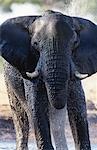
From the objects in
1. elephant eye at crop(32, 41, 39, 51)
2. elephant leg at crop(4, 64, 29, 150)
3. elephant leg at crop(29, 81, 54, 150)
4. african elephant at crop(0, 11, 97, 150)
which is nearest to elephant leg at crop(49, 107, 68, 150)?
african elephant at crop(0, 11, 97, 150)

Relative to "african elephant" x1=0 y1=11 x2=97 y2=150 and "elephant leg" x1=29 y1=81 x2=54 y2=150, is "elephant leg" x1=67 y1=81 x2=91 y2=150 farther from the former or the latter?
"elephant leg" x1=29 y1=81 x2=54 y2=150

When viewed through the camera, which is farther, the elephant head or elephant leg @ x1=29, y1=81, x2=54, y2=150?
elephant leg @ x1=29, y1=81, x2=54, y2=150

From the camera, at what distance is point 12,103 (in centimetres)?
605

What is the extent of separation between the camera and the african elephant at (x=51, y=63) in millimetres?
4480

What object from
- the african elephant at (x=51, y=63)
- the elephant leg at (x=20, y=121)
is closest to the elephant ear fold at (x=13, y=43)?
the african elephant at (x=51, y=63)

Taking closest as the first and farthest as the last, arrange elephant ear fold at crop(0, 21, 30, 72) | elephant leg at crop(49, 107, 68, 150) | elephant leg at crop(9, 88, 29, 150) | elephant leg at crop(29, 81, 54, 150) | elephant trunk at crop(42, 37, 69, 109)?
1. elephant trunk at crop(42, 37, 69, 109)
2. elephant leg at crop(29, 81, 54, 150)
3. elephant ear fold at crop(0, 21, 30, 72)
4. elephant leg at crop(49, 107, 68, 150)
5. elephant leg at crop(9, 88, 29, 150)

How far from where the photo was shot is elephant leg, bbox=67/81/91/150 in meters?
4.83

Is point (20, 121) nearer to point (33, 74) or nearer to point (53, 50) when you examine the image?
point (33, 74)

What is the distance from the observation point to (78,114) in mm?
4867

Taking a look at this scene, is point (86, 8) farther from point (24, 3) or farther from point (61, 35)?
point (61, 35)

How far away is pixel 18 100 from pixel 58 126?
682 millimetres

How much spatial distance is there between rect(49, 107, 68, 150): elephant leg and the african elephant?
0.01 metres

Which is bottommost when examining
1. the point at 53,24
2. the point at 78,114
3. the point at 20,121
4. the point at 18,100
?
the point at 20,121

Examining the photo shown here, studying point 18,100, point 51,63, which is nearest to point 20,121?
point 18,100
